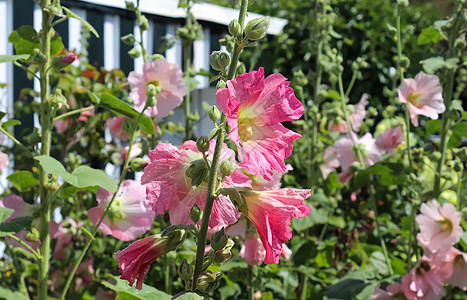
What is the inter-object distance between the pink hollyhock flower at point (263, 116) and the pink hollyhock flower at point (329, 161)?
1050 mm

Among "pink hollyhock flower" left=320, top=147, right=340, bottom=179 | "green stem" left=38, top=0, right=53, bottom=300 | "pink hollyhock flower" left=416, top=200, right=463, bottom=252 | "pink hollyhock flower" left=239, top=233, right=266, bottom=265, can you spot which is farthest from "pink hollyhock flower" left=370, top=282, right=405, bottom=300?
"green stem" left=38, top=0, right=53, bottom=300

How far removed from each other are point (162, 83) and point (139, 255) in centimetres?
71

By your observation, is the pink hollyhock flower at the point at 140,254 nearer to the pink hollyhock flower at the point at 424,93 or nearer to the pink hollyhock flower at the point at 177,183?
the pink hollyhock flower at the point at 177,183

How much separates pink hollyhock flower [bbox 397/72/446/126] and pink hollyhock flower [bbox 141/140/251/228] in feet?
2.56

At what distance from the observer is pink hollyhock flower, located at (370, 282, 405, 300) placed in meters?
1.20

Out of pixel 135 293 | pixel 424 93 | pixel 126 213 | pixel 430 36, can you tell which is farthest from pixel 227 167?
pixel 430 36

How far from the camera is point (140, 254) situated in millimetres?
541

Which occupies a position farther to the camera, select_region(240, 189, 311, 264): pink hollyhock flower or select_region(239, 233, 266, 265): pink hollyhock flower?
select_region(239, 233, 266, 265): pink hollyhock flower

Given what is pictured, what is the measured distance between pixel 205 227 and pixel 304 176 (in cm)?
139

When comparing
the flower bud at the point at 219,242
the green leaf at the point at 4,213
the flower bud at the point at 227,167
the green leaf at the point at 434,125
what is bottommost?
the green leaf at the point at 4,213

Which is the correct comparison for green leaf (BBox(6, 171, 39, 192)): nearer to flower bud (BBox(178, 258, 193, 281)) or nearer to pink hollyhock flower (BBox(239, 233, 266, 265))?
pink hollyhock flower (BBox(239, 233, 266, 265))

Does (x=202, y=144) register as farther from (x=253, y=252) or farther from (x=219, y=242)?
(x=253, y=252)

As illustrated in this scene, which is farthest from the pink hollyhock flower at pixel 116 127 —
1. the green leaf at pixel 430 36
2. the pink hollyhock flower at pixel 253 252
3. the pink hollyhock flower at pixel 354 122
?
the green leaf at pixel 430 36

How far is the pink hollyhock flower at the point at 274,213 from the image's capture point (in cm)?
54
